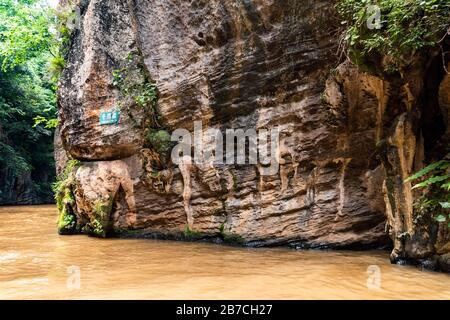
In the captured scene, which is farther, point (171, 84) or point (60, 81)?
point (60, 81)

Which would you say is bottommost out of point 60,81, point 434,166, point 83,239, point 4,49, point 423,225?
point 83,239

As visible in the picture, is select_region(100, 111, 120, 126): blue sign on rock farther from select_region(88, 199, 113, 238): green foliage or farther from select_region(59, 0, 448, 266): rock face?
select_region(88, 199, 113, 238): green foliage

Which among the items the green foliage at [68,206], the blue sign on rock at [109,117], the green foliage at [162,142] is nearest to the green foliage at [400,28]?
the green foliage at [162,142]

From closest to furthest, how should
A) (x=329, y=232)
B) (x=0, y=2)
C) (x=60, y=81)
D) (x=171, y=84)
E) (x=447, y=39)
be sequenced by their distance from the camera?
(x=447, y=39), (x=329, y=232), (x=171, y=84), (x=60, y=81), (x=0, y=2)

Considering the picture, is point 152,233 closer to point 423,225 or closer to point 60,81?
point 60,81

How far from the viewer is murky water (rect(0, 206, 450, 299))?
3564 mm

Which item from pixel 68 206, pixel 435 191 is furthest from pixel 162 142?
pixel 435 191

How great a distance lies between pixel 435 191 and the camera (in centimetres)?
464

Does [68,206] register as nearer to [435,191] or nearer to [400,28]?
[435,191]

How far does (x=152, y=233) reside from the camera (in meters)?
7.84

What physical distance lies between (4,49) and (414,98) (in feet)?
Answer: 45.5

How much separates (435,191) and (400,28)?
2.06m

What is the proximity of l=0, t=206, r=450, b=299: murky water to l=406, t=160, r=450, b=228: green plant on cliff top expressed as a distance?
743mm
